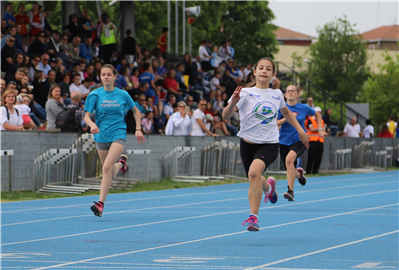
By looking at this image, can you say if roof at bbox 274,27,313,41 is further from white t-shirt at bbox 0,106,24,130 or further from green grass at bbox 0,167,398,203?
white t-shirt at bbox 0,106,24,130

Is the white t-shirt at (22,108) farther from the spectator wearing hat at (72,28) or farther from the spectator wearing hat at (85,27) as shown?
the spectator wearing hat at (85,27)

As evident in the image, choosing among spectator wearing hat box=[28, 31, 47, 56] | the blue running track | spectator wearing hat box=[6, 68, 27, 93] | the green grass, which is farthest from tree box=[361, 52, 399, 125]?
the blue running track

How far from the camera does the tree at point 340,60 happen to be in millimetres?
83062

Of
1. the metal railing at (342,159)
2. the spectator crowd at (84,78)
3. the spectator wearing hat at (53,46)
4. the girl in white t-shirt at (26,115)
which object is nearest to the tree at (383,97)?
the metal railing at (342,159)

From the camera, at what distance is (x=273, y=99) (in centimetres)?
857

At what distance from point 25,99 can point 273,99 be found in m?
9.26

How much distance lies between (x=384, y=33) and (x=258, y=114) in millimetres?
130318

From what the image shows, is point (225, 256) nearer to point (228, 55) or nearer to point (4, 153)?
point (4, 153)

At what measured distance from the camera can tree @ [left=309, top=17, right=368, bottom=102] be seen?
83.1 meters

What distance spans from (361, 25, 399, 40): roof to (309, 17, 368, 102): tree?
46.1 meters

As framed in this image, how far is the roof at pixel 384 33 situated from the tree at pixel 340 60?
46.1 meters

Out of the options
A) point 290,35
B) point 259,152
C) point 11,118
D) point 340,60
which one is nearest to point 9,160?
point 11,118

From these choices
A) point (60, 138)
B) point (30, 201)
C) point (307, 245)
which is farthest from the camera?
point (60, 138)

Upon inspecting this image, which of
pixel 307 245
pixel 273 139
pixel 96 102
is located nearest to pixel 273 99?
pixel 273 139
